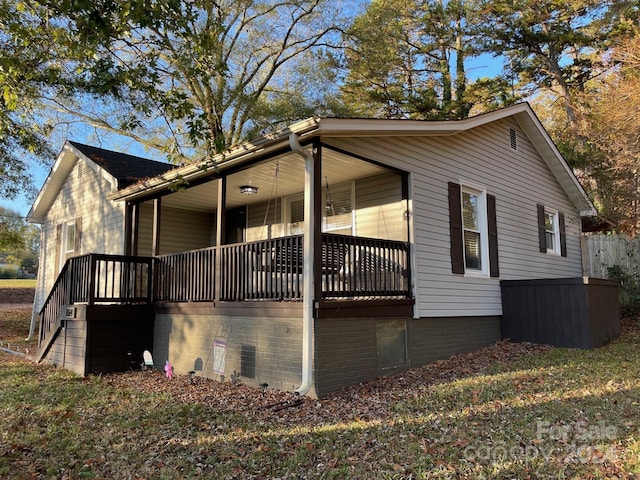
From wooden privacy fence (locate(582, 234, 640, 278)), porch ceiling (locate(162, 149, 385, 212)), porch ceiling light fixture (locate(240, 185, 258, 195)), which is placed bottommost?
wooden privacy fence (locate(582, 234, 640, 278))

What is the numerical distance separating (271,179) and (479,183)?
4046 millimetres

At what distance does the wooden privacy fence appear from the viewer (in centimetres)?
1327

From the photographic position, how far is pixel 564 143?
16.2m

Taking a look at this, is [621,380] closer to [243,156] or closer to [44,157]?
[243,156]

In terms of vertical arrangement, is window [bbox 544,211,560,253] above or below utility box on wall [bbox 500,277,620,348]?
above

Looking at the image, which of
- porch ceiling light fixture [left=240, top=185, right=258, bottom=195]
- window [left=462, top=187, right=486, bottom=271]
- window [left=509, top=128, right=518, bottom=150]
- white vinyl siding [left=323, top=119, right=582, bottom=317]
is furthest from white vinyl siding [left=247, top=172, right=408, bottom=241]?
window [left=509, top=128, right=518, bottom=150]

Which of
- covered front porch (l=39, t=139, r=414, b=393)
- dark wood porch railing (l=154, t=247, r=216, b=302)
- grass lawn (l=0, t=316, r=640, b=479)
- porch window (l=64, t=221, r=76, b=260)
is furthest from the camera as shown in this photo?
porch window (l=64, t=221, r=76, b=260)

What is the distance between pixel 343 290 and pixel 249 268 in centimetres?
146

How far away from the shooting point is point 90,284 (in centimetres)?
836

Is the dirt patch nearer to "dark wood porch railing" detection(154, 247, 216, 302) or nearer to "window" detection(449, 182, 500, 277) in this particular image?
"dark wood porch railing" detection(154, 247, 216, 302)

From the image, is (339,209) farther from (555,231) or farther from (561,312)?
(555,231)

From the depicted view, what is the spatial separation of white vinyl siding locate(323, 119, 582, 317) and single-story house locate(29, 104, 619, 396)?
4cm

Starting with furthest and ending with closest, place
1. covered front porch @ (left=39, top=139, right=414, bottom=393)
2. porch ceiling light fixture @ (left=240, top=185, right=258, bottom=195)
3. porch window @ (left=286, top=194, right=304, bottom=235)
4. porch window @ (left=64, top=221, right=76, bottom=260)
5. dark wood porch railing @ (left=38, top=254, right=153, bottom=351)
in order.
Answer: porch window @ (left=64, top=221, right=76, bottom=260) → porch window @ (left=286, top=194, right=304, bottom=235) → porch ceiling light fixture @ (left=240, top=185, right=258, bottom=195) → dark wood porch railing @ (left=38, top=254, right=153, bottom=351) → covered front porch @ (left=39, top=139, right=414, bottom=393)

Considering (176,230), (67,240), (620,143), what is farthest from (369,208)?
(67,240)
